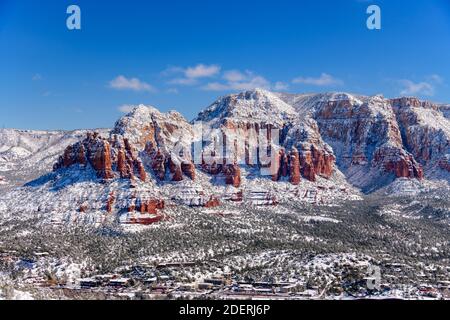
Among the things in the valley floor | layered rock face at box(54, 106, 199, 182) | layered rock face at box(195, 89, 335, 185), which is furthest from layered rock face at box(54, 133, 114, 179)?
layered rock face at box(195, 89, 335, 185)

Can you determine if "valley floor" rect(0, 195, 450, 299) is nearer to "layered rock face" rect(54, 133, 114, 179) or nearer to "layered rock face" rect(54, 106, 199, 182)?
"layered rock face" rect(54, 106, 199, 182)

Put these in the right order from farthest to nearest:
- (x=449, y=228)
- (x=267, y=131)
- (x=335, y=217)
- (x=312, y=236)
→ 1. (x=267, y=131)
2. (x=335, y=217)
3. (x=449, y=228)
4. (x=312, y=236)

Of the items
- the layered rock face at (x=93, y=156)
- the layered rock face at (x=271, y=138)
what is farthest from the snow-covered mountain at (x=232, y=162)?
the layered rock face at (x=271, y=138)

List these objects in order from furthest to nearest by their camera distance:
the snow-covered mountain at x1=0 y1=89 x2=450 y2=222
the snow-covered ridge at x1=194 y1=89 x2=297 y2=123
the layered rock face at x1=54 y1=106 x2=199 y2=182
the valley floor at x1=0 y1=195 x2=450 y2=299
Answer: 1. the snow-covered ridge at x1=194 y1=89 x2=297 y2=123
2. the layered rock face at x1=54 y1=106 x2=199 y2=182
3. the snow-covered mountain at x1=0 y1=89 x2=450 y2=222
4. the valley floor at x1=0 y1=195 x2=450 y2=299

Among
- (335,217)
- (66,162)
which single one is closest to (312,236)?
(335,217)

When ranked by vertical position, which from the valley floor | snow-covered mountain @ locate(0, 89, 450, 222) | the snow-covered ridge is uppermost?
the snow-covered ridge

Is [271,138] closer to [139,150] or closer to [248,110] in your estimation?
[248,110]

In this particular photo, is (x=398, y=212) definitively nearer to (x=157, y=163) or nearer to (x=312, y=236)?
(x=312, y=236)
